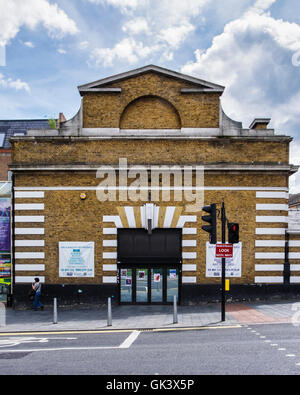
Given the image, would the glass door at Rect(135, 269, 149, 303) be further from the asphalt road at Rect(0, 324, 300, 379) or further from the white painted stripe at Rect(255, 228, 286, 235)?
the white painted stripe at Rect(255, 228, 286, 235)

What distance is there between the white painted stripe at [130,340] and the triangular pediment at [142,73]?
10.5m

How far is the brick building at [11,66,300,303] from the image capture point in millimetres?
14711

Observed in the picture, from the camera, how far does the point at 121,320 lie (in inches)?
482

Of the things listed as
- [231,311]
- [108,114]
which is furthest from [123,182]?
[231,311]

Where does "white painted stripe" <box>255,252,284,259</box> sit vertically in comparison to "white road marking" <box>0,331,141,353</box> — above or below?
above

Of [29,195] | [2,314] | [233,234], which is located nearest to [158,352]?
[233,234]

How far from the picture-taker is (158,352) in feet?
26.2

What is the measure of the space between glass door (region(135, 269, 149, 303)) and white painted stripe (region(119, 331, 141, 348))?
14.0 feet

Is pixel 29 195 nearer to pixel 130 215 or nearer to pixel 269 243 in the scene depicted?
pixel 130 215

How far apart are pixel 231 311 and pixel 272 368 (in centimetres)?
659

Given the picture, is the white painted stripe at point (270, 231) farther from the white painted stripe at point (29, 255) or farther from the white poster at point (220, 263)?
the white painted stripe at point (29, 255)

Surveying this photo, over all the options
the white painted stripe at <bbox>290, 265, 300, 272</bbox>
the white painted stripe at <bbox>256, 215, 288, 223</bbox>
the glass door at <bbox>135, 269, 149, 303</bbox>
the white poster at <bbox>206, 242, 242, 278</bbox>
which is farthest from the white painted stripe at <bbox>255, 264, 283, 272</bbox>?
the glass door at <bbox>135, 269, 149, 303</bbox>

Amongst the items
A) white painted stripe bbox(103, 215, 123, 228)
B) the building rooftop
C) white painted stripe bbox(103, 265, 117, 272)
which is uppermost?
the building rooftop
